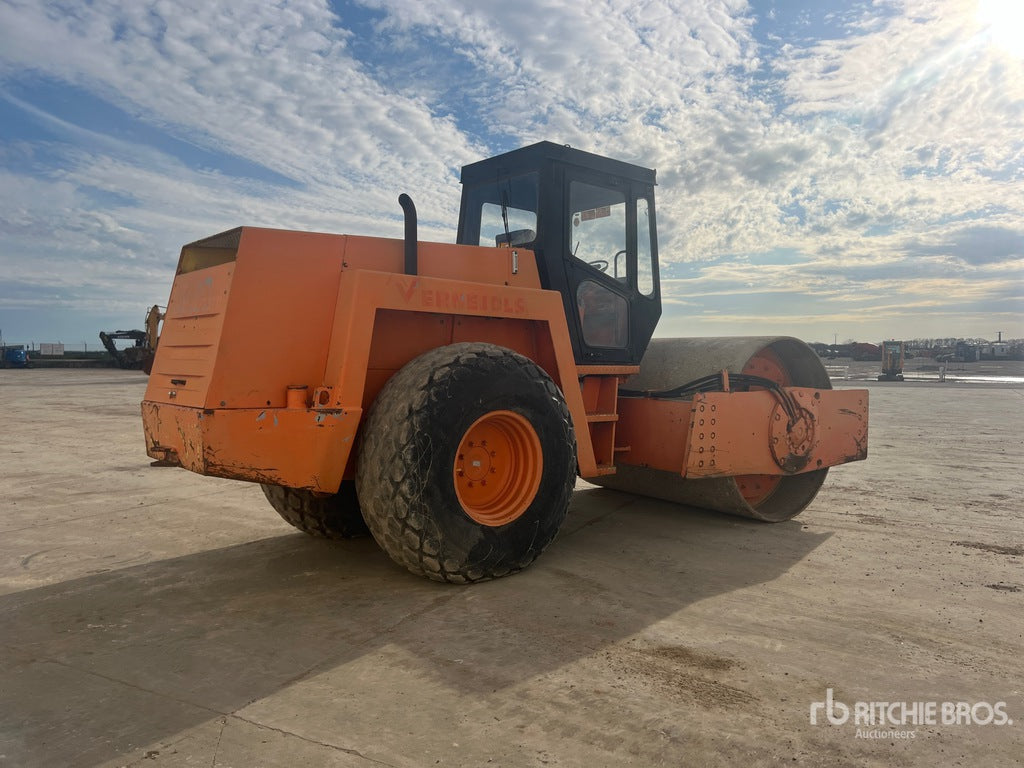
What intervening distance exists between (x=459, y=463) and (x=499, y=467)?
0.93 feet

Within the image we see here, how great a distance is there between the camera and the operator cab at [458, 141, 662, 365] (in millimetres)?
5086

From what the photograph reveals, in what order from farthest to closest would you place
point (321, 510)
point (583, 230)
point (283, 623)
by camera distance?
point (583, 230) < point (321, 510) < point (283, 623)

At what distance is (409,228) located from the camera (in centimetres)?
410

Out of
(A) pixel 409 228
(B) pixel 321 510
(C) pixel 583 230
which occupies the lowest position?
(B) pixel 321 510

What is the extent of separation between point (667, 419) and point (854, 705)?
2.73 m

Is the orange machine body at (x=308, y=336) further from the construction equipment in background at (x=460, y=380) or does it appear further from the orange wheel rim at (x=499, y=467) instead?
the orange wheel rim at (x=499, y=467)

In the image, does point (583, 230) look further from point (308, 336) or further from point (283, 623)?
point (283, 623)

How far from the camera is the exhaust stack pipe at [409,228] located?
4094 millimetres

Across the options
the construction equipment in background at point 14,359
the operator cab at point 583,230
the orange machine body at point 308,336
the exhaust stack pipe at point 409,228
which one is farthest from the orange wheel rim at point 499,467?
the construction equipment in background at point 14,359

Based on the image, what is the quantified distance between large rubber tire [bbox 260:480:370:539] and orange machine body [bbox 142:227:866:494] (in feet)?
2.61

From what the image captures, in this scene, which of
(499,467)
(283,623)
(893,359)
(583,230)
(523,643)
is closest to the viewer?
(523,643)

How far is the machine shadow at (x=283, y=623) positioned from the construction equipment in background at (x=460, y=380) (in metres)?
0.36

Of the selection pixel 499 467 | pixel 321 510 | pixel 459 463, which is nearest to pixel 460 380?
pixel 459 463

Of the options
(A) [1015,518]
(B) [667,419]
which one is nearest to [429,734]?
(B) [667,419]
